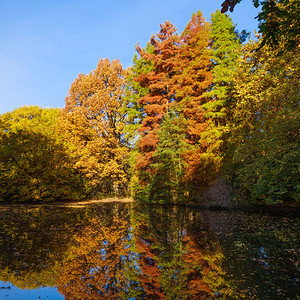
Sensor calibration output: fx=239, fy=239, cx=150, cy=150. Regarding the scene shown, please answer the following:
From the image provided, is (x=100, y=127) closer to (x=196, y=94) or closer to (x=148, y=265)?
(x=196, y=94)

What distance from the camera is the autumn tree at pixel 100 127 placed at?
2593 cm

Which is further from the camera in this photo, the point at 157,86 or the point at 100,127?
the point at 100,127

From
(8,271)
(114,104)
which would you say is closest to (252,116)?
(8,271)

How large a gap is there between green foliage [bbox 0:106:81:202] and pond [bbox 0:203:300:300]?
55.1ft

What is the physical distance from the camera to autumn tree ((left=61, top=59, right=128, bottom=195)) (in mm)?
25930

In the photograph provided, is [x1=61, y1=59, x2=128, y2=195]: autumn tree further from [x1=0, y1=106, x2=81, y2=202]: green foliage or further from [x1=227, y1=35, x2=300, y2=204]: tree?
[x1=227, y1=35, x2=300, y2=204]: tree

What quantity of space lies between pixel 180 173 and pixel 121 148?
878 centimetres

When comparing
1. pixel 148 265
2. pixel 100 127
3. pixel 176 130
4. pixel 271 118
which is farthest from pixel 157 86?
pixel 148 265

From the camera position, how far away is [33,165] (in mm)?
23875

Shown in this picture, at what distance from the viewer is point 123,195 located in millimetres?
28875

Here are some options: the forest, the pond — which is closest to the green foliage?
the forest

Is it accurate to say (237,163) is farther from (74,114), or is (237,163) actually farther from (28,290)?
(74,114)

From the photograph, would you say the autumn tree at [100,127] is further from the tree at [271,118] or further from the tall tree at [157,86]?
the tree at [271,118]

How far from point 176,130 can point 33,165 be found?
14.7 metres
